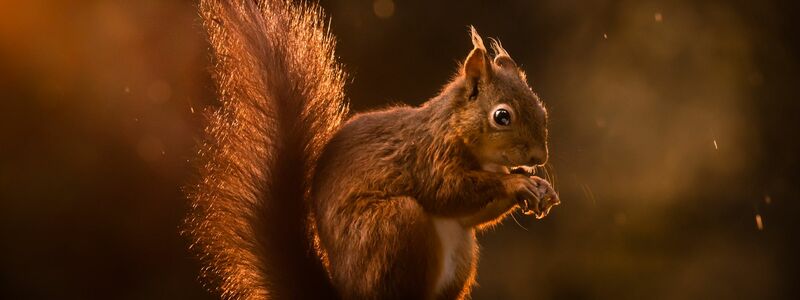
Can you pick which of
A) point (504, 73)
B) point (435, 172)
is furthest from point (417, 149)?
point (504, 73)

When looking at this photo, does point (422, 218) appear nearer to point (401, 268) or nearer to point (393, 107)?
point (401, 268)

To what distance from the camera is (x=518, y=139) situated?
50.3 inches

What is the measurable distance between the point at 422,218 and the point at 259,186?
256 millimetres

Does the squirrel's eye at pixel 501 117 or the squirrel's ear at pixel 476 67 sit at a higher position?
the squirrel's ear at pixel 476 67

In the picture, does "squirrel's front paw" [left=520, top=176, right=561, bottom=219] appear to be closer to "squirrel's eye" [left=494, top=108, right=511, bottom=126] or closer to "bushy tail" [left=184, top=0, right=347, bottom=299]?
"squirrel's eye" [left=494, top=108, right=511, bottom=126]

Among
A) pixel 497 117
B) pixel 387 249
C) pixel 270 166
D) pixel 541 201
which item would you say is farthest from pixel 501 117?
pixel 270 166

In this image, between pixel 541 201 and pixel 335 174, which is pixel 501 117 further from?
pixel 335 174

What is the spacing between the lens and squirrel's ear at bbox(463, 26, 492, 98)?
1292 millimetres

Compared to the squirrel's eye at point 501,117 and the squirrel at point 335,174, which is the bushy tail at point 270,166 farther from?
the squirrel's eye at point 501,117

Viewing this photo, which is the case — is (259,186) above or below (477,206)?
above

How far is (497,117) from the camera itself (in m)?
1.27

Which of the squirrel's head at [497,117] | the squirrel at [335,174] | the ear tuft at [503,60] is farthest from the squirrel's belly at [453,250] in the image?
the ear tuft at [503,60]

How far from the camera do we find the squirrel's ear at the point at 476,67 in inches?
50.9

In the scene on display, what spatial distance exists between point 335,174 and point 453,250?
8.1 inches
